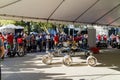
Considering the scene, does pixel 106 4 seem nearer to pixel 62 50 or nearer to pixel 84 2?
pixel 84 2

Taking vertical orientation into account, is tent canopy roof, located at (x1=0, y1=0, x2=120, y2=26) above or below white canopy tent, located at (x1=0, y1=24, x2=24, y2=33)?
below

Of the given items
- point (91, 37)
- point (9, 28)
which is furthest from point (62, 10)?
point (9, 28)

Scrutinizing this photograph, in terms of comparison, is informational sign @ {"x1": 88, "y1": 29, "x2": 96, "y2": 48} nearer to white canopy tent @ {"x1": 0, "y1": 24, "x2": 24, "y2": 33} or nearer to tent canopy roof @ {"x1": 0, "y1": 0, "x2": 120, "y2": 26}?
tent canopy roof @ {"x1": 0, "y1": 0, "x2": 120, "y2": 26}

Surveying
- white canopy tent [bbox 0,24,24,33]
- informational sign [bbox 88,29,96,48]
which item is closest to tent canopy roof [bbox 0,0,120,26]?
informational sign [bbox 88,29,96,48]

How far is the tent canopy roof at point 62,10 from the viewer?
12.3m

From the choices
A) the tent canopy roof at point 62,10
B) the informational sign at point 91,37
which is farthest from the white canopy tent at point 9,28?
the tent canopy roof at point 62,10

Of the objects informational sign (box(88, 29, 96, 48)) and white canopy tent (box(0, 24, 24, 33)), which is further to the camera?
white canopy tent (box(0, 24, 24, 33))

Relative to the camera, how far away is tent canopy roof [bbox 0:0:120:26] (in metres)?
12.3

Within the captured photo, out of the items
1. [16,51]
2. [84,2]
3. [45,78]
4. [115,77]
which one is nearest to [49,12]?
[84,2]

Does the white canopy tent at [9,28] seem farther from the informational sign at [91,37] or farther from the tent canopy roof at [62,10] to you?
the tent canopy roof at [62,10]

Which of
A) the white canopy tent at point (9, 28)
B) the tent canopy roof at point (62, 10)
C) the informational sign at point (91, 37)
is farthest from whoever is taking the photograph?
the white canopy tent at point (9, 28)

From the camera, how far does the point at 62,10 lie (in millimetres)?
14188

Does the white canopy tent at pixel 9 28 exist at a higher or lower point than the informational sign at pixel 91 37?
higher

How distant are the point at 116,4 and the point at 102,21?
3.56m
